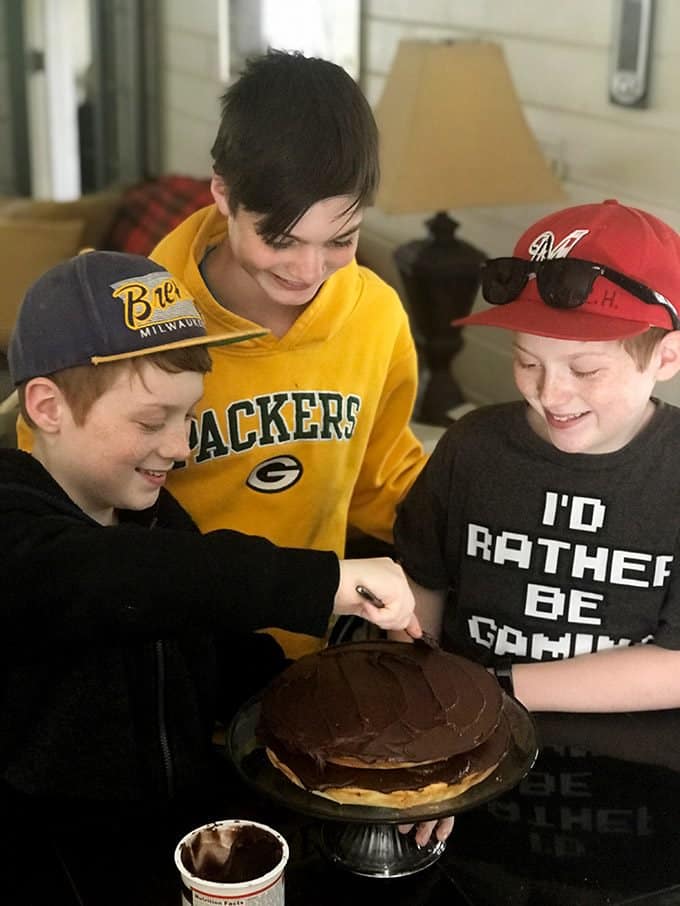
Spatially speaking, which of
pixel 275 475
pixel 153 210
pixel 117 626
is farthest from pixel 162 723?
pixel 153 210

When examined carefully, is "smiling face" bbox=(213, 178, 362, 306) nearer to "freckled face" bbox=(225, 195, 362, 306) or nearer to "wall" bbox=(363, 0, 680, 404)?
"freckled face" bbox=(225, 195, 362, 306)

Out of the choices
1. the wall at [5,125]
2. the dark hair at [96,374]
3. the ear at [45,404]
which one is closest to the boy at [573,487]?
A: the dark hair at [96,374]

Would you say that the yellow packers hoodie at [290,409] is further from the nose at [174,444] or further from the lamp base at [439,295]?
the lamp base at [439,295]

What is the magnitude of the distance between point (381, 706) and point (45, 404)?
47cm

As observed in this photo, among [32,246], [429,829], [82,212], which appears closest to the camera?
[429,829]

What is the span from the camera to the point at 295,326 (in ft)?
5.30

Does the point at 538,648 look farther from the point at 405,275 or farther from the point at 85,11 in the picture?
the point at 85,11

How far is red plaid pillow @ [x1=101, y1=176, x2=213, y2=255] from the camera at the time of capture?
382 cm

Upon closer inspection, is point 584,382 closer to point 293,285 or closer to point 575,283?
point 575,283

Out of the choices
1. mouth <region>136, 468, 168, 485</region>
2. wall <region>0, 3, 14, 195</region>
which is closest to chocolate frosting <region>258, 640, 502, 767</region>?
mouth <region>136, 468, 168, 485</region>

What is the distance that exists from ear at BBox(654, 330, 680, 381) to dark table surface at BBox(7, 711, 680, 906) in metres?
0.44

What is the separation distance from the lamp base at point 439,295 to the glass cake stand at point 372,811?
6.09ft

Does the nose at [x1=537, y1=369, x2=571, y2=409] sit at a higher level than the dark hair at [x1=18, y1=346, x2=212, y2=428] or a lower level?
lower

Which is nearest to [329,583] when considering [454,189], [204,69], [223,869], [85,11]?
[223,869]
